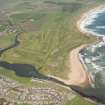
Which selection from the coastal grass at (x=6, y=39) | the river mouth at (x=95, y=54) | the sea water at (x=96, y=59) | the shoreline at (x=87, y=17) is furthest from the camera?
the shoreline at (x=87, y=17)

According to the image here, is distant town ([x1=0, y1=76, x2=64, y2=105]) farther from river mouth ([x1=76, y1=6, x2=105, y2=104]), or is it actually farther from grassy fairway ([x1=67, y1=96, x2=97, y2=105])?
river mouth ([x1=76, y1=6, x2=105, y2=104])

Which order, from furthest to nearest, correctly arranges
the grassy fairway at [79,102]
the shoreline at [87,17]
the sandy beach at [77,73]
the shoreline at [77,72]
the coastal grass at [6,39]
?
the shoreline at [87,17] → the coastal grass at [6,39] → the sandy beach at [77,73] → the shoreline at [77,72] → the grassy fairway at [79,102]

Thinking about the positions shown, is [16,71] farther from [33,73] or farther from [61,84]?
[61,84]

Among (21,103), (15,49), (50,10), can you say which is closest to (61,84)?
(21,103)

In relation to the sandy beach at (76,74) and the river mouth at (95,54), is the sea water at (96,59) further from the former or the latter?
the sandy beach at (76,74)

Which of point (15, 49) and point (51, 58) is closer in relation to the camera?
point (51, 58)

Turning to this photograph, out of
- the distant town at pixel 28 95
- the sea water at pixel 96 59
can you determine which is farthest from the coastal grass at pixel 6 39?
the distant town at pixel 28 95

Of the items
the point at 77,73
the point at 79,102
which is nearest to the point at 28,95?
the point at 79,102

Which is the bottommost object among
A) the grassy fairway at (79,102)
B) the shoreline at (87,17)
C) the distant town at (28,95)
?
the shoreline at (87,17)

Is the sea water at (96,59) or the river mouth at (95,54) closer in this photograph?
the sea water at (96,59)
